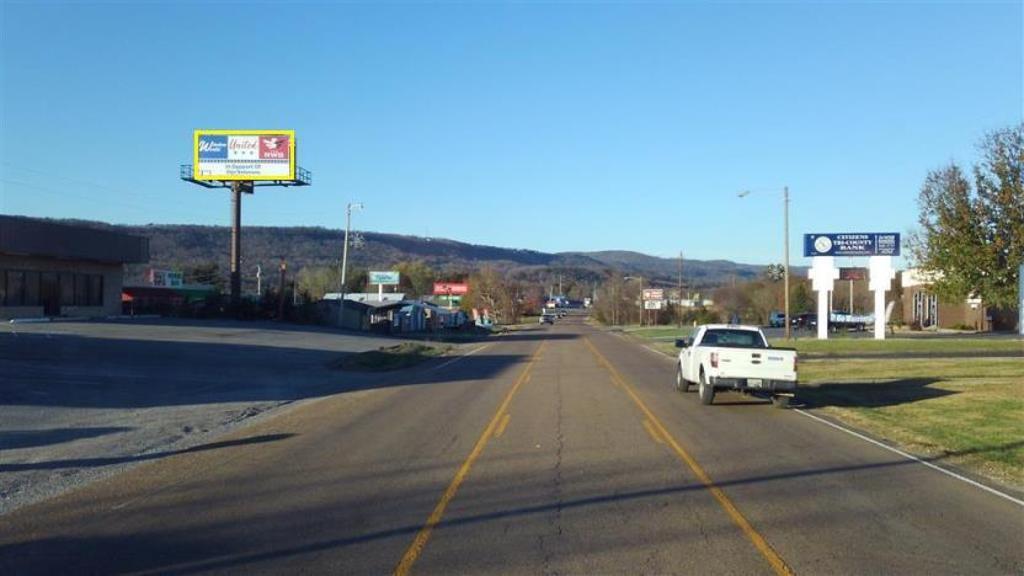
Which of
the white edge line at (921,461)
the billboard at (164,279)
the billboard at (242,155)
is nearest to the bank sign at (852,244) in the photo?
the white edge line at (921,461)

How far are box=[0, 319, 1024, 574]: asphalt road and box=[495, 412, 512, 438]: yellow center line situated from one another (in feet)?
0.32

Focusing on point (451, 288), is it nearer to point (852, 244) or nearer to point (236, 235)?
point (236, 235)

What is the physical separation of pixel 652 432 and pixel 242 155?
213 feet

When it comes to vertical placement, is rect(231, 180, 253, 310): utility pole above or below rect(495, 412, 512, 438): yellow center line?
above

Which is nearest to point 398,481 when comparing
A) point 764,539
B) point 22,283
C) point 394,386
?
point 764,539

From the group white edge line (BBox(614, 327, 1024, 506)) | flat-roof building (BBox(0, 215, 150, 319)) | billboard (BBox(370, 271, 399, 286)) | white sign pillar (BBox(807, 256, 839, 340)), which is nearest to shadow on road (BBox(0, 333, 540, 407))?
white edge line (BBox(614, 327, 1024, 506))

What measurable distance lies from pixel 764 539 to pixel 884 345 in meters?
42.7

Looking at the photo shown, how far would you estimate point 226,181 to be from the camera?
76.1 m

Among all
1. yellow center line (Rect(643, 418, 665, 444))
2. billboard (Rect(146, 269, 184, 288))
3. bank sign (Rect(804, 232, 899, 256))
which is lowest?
yellow center line (Rect(643, 418, 665, 444))

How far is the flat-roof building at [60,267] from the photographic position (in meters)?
50.3

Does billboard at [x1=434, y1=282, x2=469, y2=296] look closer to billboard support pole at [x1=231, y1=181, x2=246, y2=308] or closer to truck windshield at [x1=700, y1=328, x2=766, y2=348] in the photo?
billboard support pole at [x1=231, y1=181, x2=246, y2=308]

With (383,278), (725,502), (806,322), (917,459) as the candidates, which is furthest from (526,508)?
(383,278)

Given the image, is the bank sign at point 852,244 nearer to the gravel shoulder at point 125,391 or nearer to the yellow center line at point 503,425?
the gravel shoulder at point 125,391

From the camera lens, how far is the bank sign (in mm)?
55597
